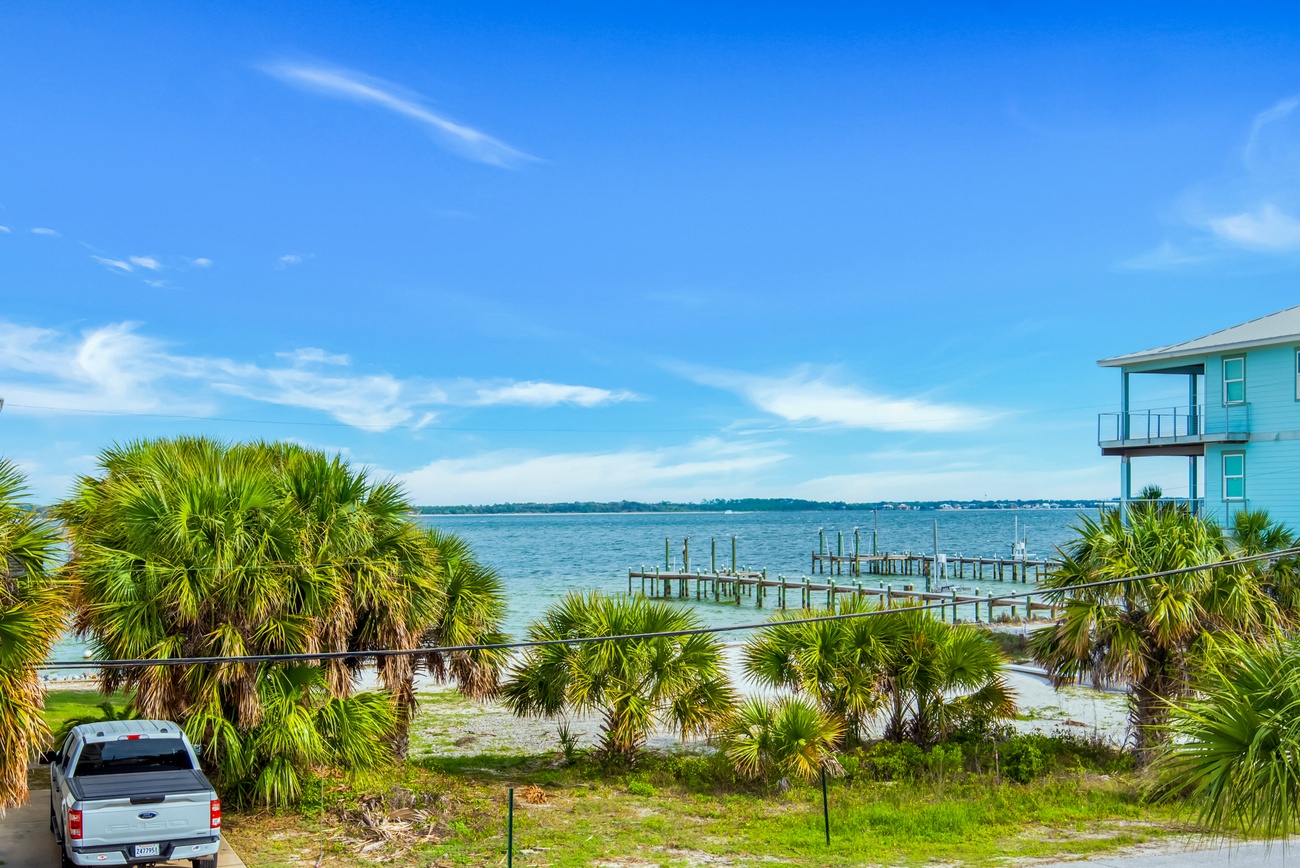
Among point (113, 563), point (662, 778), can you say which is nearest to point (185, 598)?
point (113, 563)

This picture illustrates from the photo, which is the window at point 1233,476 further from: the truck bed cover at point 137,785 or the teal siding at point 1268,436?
the truck bed cover at point 137,785

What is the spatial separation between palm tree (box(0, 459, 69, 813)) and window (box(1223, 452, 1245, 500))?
33.7 meters

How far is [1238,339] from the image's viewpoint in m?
33.7

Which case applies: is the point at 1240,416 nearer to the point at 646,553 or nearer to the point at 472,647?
the point at 472,647

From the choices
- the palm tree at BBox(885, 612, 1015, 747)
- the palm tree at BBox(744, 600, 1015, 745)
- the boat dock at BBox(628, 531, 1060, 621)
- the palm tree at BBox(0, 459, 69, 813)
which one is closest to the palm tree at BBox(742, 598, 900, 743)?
the palm tree at BBox(744, 600, 1015, 745)

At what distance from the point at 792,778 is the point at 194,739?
8802 mm

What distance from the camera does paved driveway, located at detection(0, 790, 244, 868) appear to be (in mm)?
12527

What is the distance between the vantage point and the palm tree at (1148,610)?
→ 669 inches

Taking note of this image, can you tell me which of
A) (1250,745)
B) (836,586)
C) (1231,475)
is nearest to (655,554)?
(836,586)

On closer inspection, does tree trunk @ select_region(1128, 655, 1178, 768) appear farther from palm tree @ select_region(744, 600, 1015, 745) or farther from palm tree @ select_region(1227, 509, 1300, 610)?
palm tree @ select_region(1227, 509, 1300, 610)

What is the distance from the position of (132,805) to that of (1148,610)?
14.9 m

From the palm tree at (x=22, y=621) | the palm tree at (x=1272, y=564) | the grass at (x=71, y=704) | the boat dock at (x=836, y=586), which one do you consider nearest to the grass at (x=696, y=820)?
the palm tree at (x=22, y=621)

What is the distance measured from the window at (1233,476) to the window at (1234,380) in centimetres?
177

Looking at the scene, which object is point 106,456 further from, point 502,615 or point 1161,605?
point 1161,605
